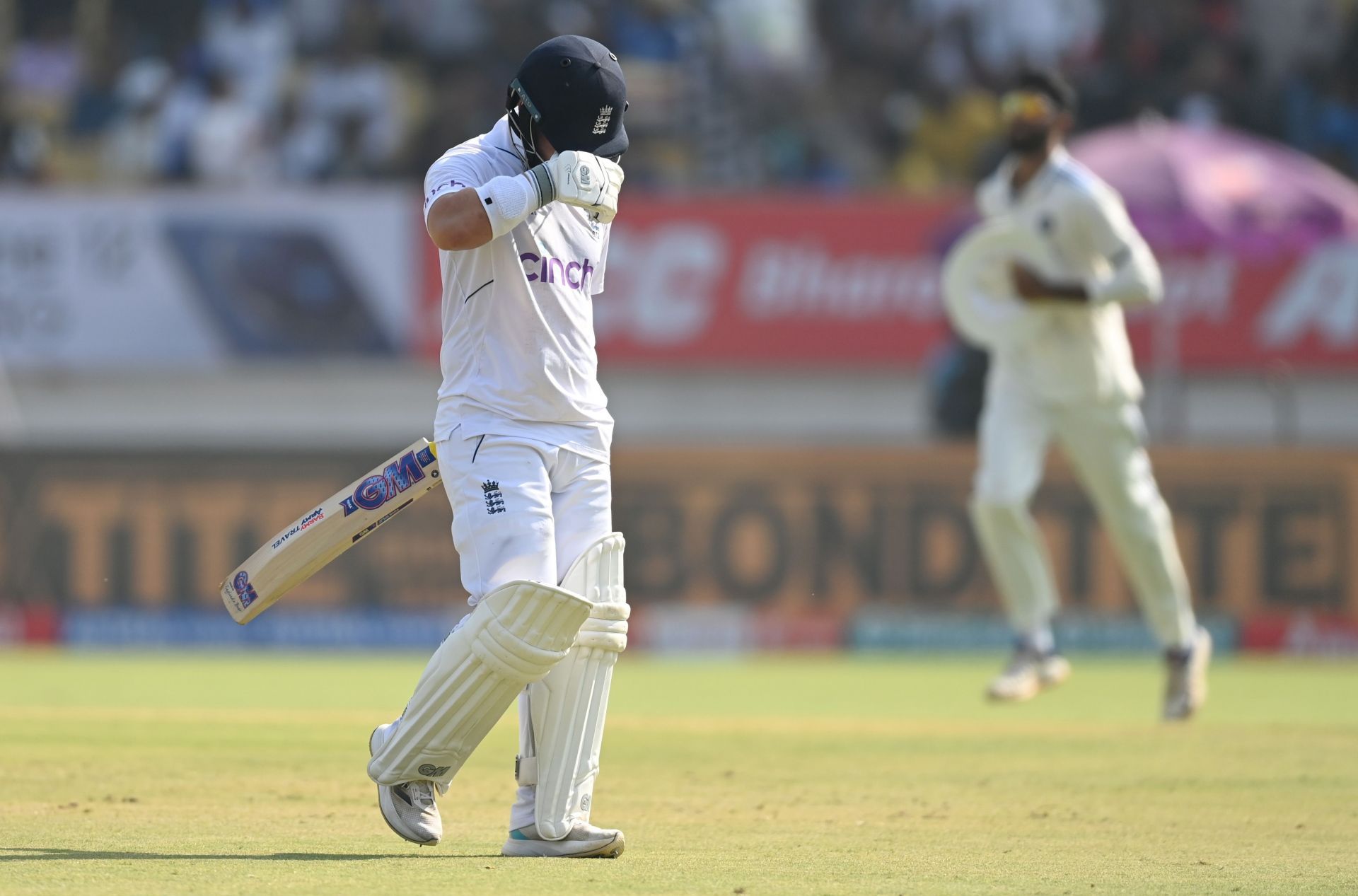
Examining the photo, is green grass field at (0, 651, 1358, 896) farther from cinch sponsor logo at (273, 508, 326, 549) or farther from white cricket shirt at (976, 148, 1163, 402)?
white cricket shirt at (976, 148, 1163, 402)

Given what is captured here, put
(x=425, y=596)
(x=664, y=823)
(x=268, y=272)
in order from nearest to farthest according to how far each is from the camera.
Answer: (x=664, y=823) < (x=425, y=596) < (x=268, y=272)

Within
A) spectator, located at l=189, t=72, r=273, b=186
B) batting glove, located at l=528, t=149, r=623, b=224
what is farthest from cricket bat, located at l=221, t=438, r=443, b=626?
spectator, located at l=189, t=72, r=273, b=186

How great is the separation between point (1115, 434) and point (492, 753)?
325cm

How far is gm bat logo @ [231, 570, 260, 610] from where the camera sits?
566 cm

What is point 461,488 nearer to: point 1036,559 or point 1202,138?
point 1036,559

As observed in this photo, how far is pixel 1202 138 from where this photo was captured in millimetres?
14609

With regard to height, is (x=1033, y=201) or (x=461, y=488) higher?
(x=1033, y=201)

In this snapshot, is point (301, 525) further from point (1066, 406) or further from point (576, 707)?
point (1066, 406)

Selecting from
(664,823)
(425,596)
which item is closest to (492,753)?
(664,823)

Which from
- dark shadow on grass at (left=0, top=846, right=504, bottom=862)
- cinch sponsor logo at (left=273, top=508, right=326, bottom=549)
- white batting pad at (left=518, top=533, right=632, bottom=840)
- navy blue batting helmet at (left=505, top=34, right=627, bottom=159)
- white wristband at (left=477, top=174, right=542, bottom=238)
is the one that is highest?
navy blue batting helmet at (left=505, top=34, right=627, bottom=159)

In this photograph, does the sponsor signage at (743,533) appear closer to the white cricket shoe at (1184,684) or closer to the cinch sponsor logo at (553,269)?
the white cricket shoe at (1184,684)

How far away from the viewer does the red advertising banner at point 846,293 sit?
56.6 feet

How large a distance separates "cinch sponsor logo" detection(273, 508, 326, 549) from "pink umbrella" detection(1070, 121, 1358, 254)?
960 cm

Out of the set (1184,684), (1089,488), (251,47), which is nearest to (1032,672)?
(1184,684)
